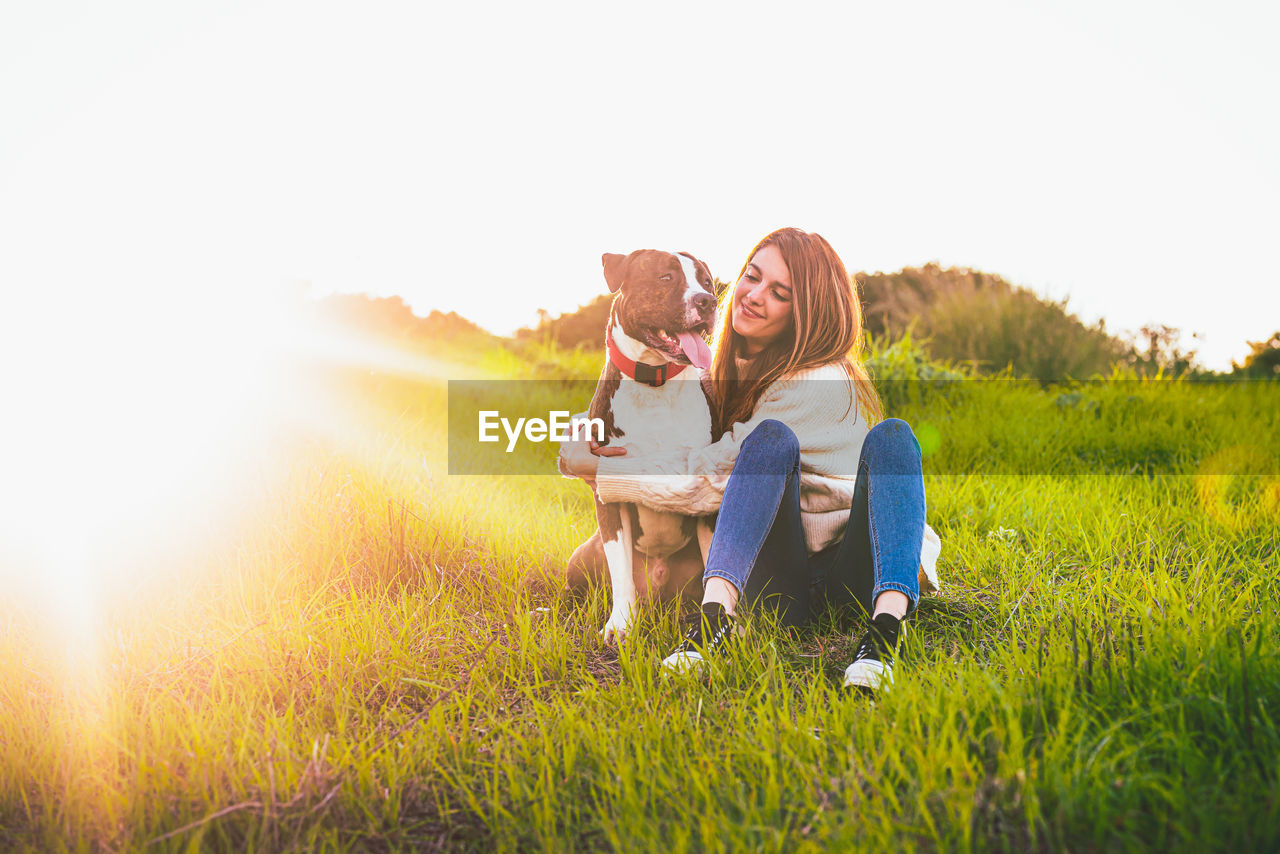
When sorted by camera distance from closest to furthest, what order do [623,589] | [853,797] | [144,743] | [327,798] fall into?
[853,797], [327,798], [144,743], [623,589]

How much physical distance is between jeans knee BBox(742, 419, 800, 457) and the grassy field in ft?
1.92

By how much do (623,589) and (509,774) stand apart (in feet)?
2.92

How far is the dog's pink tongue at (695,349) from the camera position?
2678 millimetres

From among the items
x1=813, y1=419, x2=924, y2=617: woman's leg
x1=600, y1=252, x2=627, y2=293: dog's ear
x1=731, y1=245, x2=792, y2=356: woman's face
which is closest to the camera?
x1=813, y1=419, x2=924, y2=617: woman's leg

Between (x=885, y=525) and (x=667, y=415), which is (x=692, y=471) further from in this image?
(x=885, y=525)

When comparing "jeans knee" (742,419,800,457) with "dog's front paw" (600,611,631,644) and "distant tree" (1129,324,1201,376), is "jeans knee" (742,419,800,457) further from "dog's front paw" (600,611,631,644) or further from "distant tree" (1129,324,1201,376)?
"distant tree" (1129,324,1201,376)

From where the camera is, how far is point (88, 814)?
1.77 metres

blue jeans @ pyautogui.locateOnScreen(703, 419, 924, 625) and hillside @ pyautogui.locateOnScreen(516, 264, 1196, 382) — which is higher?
hillside @ pyautogui.locateOnScreen(516, 264, 1196, 382)

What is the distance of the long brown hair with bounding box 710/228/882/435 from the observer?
8.75 ft

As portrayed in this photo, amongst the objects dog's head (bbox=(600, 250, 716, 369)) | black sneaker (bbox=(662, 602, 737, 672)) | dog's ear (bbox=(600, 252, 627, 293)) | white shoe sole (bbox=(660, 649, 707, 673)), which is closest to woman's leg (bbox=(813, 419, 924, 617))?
black sneaker (bbox=(662, 602, 737, 672))

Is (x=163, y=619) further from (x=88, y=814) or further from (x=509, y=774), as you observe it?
(x=509, y=774)

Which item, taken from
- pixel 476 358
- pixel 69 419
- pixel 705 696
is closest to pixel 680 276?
pixel 705 696

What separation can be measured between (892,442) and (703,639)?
89cm

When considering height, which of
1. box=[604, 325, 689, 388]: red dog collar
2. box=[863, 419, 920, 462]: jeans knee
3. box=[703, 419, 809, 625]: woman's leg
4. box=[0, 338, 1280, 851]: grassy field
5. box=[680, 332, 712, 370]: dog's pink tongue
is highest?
box=[680, 332, 712, 370]: dog's pink tongue
